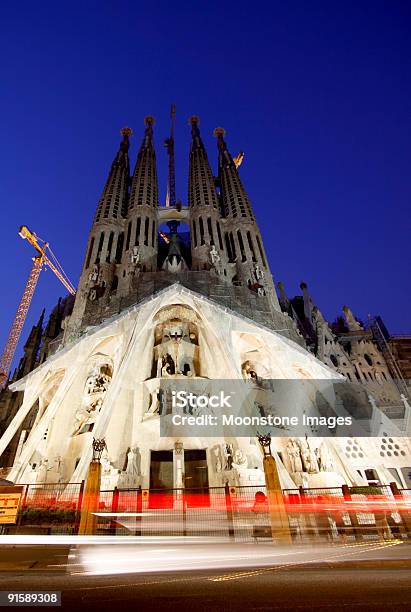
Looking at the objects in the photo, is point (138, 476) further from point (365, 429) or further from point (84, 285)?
point (84, 285)

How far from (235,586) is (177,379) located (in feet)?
49.4

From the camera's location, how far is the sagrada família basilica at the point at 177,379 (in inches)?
632

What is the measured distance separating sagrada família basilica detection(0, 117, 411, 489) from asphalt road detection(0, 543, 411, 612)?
922 centimetres

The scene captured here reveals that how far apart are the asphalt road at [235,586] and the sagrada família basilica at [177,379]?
9.22 m

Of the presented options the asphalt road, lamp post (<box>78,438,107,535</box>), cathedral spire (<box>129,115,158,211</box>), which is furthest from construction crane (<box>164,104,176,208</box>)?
the asphalt road

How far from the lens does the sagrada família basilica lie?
1605cm

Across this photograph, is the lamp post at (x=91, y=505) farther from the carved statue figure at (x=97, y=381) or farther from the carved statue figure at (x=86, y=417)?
the carved statue figure at (x=97, y=381)

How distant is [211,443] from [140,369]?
634 centimetres

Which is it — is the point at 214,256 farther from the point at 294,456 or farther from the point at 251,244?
the point at 294,456

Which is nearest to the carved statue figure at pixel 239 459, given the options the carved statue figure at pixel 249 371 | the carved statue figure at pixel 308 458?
the carved statue figure at pixel 308 458

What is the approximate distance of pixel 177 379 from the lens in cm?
A: 1855

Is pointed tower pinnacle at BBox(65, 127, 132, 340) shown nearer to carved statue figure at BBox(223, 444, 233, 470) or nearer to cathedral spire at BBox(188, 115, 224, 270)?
cathedral spire at BBox(188, 115, 224, 270)

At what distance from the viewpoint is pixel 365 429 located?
19734 mm

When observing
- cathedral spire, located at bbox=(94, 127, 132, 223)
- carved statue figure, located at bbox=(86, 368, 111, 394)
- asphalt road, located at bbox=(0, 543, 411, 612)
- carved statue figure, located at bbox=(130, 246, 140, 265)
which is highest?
cathedral spire, located at bbox=(94, 127, 132, 223)
